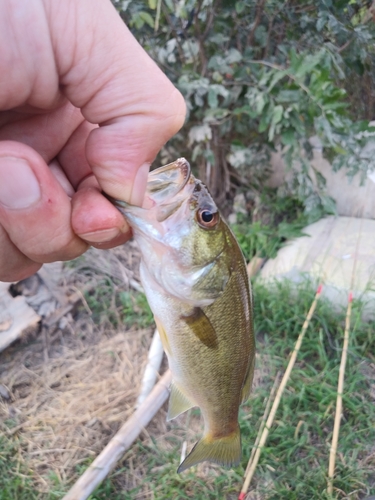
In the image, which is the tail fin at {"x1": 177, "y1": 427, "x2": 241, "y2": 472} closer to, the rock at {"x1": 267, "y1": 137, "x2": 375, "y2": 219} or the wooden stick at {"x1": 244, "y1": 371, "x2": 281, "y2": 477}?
the wooden stick at {"x1": 244, "y1": 371, "x2": 281, "y2": 477}

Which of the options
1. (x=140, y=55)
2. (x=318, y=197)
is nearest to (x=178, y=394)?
(x=140, y=55)

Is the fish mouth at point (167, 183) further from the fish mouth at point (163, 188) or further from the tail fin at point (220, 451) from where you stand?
the tail fin at point (220, 451)

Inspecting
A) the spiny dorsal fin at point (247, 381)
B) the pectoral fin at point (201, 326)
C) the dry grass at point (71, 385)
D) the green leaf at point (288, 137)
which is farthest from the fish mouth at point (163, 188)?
the green leaf at point (288, 137)

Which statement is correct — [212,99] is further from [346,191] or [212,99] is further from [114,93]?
[114,93]

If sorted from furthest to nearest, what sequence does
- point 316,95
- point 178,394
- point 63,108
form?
1. point 316,95
2. point 178,394
3. point 63,108

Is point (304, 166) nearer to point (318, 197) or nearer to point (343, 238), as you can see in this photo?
point (318, 197)

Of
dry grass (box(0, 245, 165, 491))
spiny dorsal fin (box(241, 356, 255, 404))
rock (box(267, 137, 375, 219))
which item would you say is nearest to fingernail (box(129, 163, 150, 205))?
spiny dorsal fin (box(241, 356, 255, 404))

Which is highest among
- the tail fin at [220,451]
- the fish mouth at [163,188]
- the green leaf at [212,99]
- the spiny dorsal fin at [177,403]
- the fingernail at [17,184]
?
the fingernail at [17,184]
